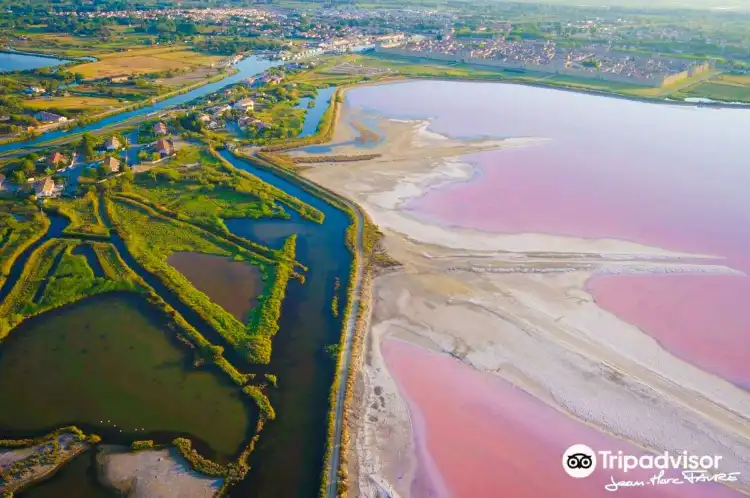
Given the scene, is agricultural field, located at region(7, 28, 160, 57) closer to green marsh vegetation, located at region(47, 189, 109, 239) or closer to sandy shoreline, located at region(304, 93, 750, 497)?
green marsh vegetation, located at region(47, 189, 109, 239)

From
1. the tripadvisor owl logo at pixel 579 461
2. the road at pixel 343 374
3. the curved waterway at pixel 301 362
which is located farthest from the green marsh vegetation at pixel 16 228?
the tripadvisor owl logo at pixel 579 461

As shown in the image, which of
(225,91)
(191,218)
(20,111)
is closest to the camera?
(191,218)

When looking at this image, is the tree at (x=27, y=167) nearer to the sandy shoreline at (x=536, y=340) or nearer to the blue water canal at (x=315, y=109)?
the blue water canal at (x=315, y=109)

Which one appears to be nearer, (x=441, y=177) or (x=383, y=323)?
(x=383, y=323)

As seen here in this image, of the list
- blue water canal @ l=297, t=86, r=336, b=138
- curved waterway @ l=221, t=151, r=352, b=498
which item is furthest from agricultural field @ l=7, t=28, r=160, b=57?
curved waterway @ l=221, t=151, r=352, b=498

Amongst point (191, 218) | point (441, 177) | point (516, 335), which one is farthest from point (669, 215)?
point (191, 218)

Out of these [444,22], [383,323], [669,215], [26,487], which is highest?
[444,22]

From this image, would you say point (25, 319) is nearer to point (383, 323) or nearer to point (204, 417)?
point (204, 417)
